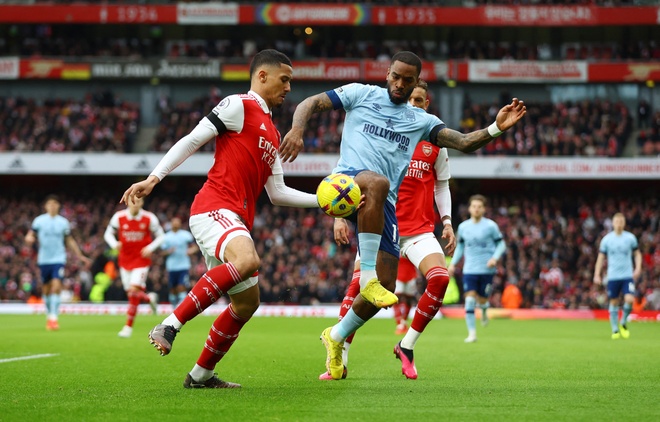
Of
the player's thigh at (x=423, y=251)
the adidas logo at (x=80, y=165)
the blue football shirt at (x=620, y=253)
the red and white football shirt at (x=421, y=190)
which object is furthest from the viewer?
the adidas logo at (x=80, y=165)

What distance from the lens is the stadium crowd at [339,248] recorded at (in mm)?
31859

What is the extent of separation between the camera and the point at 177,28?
43.8 m

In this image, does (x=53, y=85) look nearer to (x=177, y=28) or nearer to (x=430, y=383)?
(x=177, y=28)

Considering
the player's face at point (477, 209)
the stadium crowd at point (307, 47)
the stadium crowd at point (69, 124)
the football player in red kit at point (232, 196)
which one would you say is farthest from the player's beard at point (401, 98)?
the stadium crowd at point (307, 47)

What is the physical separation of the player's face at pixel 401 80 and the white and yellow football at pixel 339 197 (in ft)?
3.47

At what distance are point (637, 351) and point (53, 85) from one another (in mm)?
35394

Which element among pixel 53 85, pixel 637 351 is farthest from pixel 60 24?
pixel 637 351

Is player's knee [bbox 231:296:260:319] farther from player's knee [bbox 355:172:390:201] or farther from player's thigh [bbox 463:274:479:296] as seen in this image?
player's thigh [bbox 463:274:479:296]

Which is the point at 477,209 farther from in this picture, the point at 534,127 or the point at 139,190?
the point at 534,127

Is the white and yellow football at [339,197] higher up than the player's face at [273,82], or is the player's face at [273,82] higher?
the player's face at [273,82]

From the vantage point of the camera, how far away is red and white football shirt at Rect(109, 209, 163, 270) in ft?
58.0

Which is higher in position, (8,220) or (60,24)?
(60,24)

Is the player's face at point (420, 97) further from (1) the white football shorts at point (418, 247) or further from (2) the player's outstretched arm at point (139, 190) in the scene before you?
(2) the player's outstretched arm at point (139, 190)

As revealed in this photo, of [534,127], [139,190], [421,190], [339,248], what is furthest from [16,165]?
[139,190]
